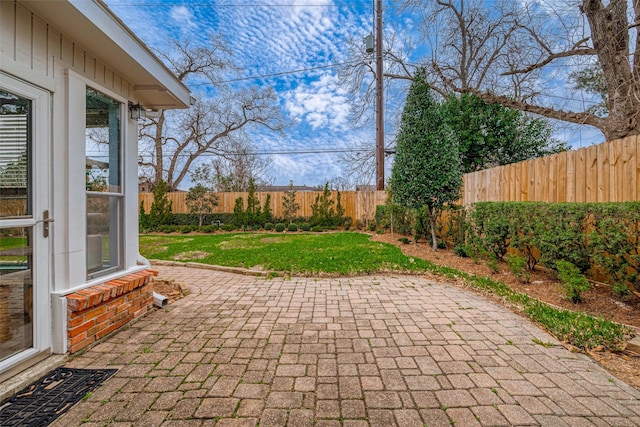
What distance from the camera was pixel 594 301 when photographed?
3.45 m

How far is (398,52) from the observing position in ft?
37.0

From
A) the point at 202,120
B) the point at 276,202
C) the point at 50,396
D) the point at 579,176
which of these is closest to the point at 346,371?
the point at 50,396

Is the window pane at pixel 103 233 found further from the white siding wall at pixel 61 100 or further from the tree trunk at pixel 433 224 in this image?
the tree trunk at pixel 433 224

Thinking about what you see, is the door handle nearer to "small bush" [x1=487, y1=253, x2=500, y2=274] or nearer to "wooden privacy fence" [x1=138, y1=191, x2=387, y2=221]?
"small bush" [x1=487, y1=253, x2=500, y2=274]

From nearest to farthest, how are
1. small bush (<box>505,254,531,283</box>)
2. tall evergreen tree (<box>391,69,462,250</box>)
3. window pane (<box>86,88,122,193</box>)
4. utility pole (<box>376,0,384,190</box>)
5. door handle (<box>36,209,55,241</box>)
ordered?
door handle (<box>36,209,55,241</box>) < window pane (<box>86,88,122,193</box>) < small bush (<box>505,254,531,283</box>) < tall evergreen tree (<box>391,69,462,250</box>) < utility pole (<box>376,0,384,190</box>)

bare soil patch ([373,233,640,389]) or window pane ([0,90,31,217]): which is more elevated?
window pane ([0,90,31,217])

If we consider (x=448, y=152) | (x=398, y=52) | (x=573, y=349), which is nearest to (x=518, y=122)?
(x=398, y=52)

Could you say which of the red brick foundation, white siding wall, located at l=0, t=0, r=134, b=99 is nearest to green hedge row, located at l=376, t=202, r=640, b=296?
the red brick foundation

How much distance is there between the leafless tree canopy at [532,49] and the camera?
600cm

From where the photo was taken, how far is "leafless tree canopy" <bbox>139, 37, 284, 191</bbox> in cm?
1686

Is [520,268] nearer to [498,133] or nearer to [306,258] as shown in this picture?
[306,258]

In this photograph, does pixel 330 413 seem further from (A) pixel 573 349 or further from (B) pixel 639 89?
(B) pixel 639 89

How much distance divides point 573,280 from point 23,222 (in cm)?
512

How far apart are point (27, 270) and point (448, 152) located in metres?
6.90
